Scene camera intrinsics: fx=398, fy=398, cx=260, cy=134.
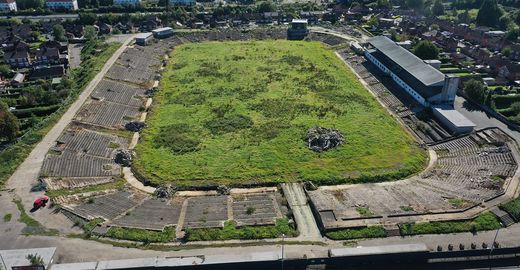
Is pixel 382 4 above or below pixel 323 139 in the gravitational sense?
above

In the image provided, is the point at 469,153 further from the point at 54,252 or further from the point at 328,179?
the point at 54,252

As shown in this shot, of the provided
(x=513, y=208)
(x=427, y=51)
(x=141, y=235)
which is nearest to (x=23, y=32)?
(x=141, y=235)

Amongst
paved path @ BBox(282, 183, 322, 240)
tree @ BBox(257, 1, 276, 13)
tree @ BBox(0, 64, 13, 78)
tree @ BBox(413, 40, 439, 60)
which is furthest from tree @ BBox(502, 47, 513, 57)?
tree @ BBox(0, 64, 13, 78)

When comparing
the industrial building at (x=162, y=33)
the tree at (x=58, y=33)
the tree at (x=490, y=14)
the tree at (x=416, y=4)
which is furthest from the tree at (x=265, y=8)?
the tree at (x=490, y=14)

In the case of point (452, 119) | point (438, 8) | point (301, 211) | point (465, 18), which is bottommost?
point (301, 211)

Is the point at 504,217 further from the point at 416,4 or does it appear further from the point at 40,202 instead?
the point at 416,4

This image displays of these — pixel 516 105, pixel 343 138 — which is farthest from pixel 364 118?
pixel 516 105

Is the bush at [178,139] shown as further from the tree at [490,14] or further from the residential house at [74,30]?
the tree at [490,14]
